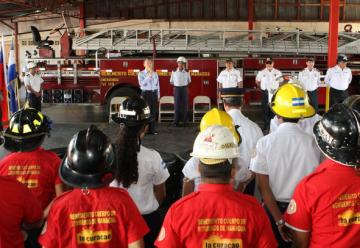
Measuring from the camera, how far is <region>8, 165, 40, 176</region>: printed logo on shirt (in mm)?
2719

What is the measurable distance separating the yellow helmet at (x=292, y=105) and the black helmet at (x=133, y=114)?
36.6 inches

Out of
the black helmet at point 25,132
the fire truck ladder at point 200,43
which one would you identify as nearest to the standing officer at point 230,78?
the fire truck ladder at point 200,43

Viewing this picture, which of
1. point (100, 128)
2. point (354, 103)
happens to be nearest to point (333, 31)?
point (100, 128)

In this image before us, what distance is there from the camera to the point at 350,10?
1012 inches

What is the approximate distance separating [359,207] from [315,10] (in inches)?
1009

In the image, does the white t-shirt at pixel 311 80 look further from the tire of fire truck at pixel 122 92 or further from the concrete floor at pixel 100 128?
the tire of fire truck at pixel 122 92

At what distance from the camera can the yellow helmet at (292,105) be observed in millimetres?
3102

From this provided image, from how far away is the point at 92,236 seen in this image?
6.68ft

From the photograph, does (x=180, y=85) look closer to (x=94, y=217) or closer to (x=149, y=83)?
(x=149, y=83)

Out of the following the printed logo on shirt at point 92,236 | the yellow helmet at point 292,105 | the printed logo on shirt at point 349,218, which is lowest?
the printed logo on shirt at point 92,236

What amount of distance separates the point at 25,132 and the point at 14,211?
3.01ft

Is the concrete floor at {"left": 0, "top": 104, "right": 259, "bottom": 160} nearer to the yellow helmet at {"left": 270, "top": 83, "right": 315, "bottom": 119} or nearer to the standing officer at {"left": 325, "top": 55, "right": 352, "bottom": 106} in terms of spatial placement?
the standing officer at {"left": 325, "top": 55, "right": 352, "bottom": 106}

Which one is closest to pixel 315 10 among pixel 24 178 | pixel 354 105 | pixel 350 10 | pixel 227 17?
pixel 350 10

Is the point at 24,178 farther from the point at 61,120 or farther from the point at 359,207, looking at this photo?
the point at 61,120
